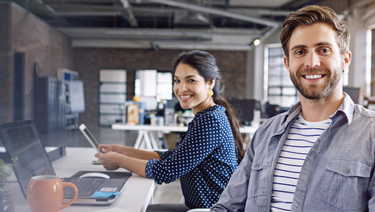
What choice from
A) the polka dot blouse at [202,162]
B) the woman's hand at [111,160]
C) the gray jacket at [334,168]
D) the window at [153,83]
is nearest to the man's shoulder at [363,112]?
the gray jacket at [334,168]

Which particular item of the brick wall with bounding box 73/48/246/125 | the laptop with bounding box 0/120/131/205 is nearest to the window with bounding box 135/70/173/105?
the brick wall with bounding box 73/48/246/125

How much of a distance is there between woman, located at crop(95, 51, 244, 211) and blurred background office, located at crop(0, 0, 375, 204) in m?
0.46

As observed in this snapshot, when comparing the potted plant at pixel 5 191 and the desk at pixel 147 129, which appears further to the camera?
the desk at pixel 147 129

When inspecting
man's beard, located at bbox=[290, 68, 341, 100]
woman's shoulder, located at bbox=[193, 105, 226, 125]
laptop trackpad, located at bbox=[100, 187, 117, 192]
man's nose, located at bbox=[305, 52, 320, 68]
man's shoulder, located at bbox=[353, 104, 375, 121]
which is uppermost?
man's nose, located at bbox=[305, 52, 320, 68]

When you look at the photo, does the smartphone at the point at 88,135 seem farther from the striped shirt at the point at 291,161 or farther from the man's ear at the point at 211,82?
the striped shirt at the point at 291,161

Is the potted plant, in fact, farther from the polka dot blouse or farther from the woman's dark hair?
the woman's dark hair

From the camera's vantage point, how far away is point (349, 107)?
85cm

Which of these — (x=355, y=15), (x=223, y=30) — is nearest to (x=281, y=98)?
(x=223, y=30)

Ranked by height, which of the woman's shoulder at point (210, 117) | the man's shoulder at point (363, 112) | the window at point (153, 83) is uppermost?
the window at point (153, 83)

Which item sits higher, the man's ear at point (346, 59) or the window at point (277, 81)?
the window at point (277, 81)

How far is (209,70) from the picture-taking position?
5.12ft

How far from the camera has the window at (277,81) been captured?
9414 mm

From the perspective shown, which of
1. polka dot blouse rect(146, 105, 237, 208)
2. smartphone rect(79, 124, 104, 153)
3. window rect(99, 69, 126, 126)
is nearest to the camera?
polka dot blouse rect(146, 105, 237, 208)

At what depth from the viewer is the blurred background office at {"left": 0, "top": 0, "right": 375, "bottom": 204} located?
99cm
